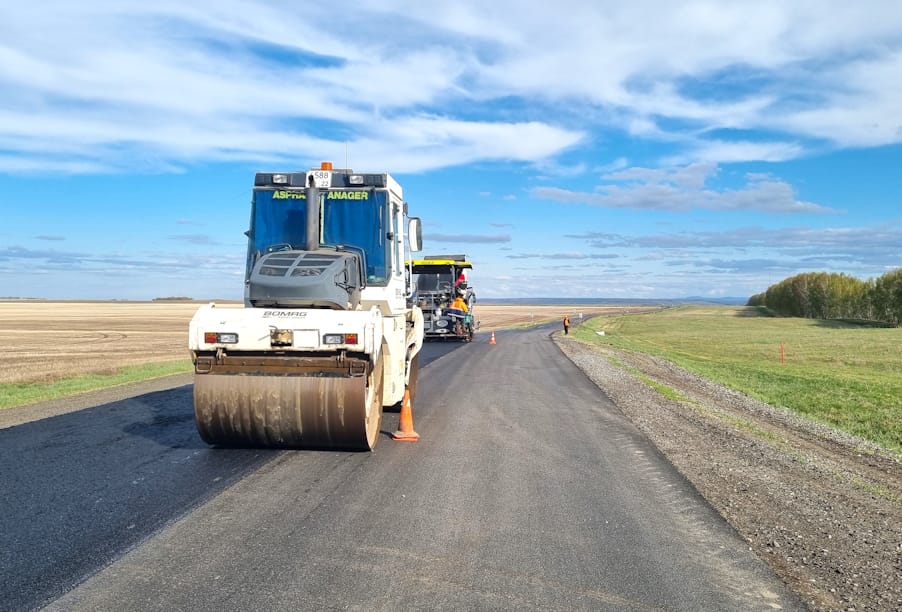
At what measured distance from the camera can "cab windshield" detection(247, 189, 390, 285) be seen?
8.84 metres

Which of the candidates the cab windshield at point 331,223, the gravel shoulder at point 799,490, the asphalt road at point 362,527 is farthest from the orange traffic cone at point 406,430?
the gravel shoulder at point 799,490

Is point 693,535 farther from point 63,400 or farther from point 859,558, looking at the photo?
point 63,400

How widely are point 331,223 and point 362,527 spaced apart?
453 centimetres

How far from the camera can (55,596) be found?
407 centimetres

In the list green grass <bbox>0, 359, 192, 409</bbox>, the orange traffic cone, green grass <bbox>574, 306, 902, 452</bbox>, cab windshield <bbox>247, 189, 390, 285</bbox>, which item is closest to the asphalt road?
the orange traffic cone

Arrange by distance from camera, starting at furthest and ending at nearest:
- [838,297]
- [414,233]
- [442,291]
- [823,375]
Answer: [838,297] < [442,291] < [823,375] < [414,233]

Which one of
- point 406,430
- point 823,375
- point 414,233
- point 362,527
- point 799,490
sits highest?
point 414,233

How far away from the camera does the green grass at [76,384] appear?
1276 centimetres

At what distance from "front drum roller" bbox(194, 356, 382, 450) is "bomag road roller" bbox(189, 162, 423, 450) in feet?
0.04

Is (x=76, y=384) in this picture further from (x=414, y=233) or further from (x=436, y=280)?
(x=436, y=280)

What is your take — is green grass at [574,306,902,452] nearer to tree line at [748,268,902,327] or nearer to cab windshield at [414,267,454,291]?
cab windshield at [414,267,454,291]

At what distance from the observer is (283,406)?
719cm

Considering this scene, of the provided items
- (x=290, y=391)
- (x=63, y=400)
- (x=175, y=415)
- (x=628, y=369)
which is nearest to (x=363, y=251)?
(x=290, y=391)

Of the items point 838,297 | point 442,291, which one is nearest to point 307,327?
point 442,291
